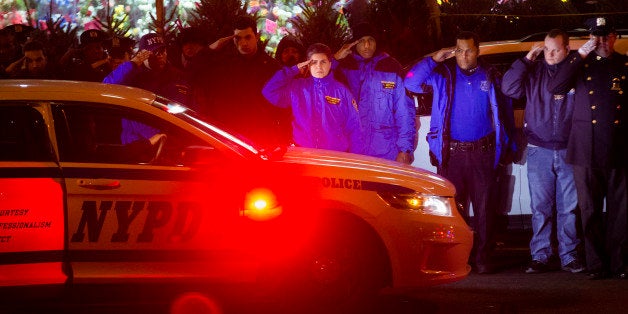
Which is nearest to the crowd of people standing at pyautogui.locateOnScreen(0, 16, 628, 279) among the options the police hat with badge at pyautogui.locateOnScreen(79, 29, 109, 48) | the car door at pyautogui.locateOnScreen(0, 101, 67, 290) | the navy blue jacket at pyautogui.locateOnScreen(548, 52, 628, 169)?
the navy blue jacket at pyautogui.locateOnScreen(548, 52, 628, 169)

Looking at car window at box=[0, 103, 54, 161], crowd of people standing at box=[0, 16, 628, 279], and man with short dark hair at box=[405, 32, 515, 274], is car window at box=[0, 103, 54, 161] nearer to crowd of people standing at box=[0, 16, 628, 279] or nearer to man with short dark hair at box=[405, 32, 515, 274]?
crowd of people standing at box=[0, 16, 628, 279]

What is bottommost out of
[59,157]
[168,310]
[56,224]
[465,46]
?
[168,310]

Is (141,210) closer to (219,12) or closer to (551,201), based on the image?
(551,201)

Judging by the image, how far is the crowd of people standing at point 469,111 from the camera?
8500mm

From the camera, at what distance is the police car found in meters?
6.31

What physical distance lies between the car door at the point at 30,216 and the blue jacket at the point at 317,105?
2913 millimetres

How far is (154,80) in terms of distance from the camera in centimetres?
919

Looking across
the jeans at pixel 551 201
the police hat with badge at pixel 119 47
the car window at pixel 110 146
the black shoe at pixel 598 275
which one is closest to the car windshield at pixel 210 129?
the car window at pixel 110 146

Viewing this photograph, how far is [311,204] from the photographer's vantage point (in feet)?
21.6

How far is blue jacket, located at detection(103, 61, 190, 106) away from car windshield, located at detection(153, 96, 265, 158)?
1903 mm

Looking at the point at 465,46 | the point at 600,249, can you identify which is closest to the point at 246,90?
the point at 465,46

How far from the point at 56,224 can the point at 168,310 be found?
3.51ft

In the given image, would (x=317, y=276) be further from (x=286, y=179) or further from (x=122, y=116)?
(x=122, y=116)

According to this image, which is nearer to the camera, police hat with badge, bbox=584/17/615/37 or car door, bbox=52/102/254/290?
car door, bbox=52/102/254/290
